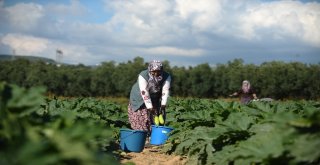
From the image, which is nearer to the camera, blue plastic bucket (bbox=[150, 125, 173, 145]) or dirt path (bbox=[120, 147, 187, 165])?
dirt path (bbox=[120, 147, 187, 165])

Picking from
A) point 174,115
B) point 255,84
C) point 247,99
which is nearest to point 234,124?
point 174,115

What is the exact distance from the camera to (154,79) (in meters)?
8.21

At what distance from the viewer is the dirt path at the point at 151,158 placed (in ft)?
21.8

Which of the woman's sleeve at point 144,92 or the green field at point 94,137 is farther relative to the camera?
the woman's sleeve at point 144,92

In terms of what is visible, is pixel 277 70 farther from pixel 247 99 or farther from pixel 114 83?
pixel 247 99

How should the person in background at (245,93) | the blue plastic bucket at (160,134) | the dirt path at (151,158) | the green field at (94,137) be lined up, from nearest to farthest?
the green field at (94,137) < the dirt path at (151,158) < the blue plastic bucket at (160,134) < the person in background at (245,93)

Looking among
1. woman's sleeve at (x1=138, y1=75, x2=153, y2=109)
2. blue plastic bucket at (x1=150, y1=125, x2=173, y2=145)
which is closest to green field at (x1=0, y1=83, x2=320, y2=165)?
blue plastic bucket at (x1=150, y1=125, x2=173, y2=145)

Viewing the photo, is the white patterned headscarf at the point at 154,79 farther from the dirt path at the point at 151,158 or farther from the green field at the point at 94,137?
the green field at the point at 94,137

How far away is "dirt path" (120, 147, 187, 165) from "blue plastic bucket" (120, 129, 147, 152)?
0.31ft

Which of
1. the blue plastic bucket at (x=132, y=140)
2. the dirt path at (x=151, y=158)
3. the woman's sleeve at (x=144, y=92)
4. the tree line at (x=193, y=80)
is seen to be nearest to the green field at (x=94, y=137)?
the dirt path at (x=151, y=158)

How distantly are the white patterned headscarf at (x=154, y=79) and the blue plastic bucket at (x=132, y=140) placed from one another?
38.1 inches

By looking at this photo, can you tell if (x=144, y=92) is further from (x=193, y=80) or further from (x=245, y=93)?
(x=193, y=80)

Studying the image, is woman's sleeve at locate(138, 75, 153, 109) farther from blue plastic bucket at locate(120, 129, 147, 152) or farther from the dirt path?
the dirt path

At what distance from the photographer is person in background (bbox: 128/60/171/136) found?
26.6 feet
